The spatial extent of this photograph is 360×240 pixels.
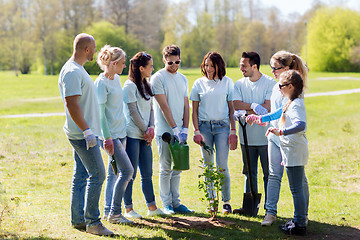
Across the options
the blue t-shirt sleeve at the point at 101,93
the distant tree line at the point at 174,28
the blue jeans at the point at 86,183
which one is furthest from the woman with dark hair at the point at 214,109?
the distant tree line at the point at 174,28

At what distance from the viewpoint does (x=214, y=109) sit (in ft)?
18.3

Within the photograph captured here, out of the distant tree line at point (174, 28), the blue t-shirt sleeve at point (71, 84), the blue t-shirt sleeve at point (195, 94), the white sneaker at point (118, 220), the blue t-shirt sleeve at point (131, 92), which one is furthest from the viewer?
the distant tree line at point (174, 28)

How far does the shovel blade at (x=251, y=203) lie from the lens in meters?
5.61

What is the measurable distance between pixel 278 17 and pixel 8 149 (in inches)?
1087

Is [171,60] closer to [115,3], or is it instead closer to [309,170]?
[309,170]

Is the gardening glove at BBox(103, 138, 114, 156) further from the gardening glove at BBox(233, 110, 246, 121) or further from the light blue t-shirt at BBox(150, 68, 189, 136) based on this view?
the gardening glove at BBox(233, 110, 246, 121)

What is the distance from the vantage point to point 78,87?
4328 mm

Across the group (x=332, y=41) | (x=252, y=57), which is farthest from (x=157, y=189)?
(x=332, y=41)

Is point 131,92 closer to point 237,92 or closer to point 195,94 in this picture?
point 195,94

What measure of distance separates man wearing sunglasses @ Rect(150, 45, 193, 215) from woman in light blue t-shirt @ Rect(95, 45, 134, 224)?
57 cm

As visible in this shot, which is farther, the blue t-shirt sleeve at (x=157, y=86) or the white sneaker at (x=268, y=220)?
the blue t-shirt sleeve at (x=157, y=86)

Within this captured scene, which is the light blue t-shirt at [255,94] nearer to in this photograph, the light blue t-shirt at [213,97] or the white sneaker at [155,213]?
the light blue t-shirt at [213,97]

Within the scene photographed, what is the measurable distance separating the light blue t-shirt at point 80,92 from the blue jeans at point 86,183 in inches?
5.5

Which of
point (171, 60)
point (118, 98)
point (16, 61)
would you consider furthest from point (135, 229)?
point (16, 61)
